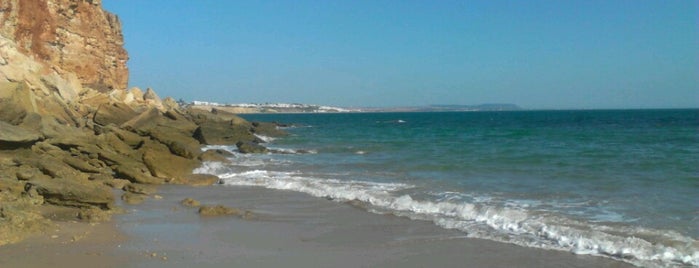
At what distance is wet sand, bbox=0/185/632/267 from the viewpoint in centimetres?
739

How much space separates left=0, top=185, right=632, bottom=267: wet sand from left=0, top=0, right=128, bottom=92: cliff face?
21440mm

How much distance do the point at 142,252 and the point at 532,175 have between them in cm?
1202

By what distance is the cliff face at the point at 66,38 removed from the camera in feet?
110

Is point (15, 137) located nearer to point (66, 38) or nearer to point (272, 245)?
point (272, 245)

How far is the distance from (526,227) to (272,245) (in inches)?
157

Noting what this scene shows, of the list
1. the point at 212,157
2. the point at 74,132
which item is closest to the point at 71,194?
the point at 74,132

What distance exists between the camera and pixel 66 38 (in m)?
38.7

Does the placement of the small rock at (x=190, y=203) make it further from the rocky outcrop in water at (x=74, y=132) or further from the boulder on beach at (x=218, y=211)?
the rocky outcrop in water at (x=74, y=132)

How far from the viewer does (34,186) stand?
10.4 metres

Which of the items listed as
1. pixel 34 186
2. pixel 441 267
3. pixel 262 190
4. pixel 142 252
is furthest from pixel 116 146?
pixel 441 267

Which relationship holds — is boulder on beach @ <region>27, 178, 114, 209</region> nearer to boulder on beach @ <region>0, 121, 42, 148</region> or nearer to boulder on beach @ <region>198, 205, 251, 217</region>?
boulder on beach @ <region>198, 205, 251, 217</region>

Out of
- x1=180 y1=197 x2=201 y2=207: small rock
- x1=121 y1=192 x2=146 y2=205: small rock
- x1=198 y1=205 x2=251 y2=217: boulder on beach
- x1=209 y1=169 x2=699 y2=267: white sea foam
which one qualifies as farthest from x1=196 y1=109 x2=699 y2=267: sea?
x1=121 y1=192 x2=146 y2=205: small rock

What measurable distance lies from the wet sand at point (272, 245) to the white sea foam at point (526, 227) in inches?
17.4

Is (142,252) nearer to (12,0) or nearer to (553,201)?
(553,201)
